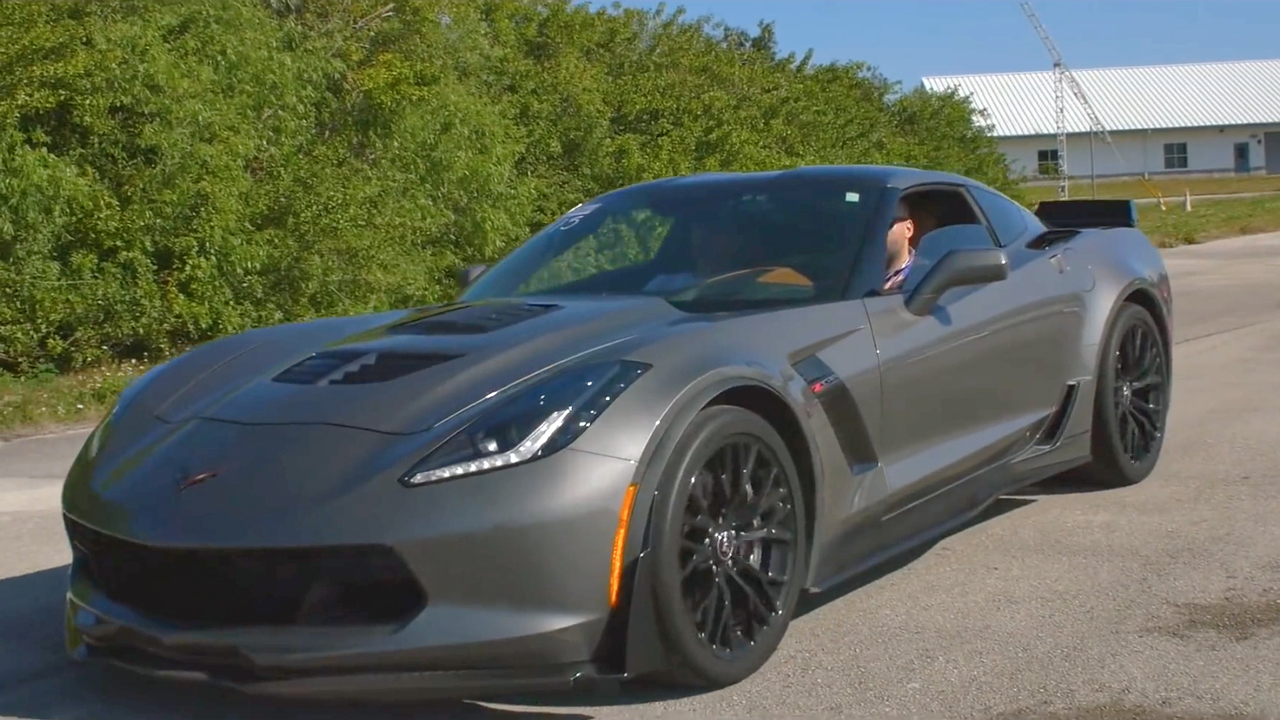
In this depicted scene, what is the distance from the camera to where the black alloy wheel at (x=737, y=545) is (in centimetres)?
390

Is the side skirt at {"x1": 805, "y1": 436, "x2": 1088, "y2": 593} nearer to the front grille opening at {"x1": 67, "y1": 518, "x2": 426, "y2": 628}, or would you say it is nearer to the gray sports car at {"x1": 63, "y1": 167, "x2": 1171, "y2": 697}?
the gray sports car at {"x1": 63, "y1": 167, "x2": 1171, "y2": 697}

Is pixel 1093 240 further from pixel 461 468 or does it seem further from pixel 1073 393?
pixel 461 468

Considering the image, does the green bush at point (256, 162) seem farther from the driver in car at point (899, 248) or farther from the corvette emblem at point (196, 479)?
the corvette emblem at point (196, 479)

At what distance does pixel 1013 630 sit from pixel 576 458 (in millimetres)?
1680

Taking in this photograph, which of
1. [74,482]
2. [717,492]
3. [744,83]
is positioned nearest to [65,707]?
[74,482]

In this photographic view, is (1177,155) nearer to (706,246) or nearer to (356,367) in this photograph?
(706,246)

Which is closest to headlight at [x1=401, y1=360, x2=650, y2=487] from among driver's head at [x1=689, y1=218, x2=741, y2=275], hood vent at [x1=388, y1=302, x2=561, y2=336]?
hood vent at [x1=388, y1=302, x2=561, y2=336]

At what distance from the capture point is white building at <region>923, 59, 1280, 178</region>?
7156 centimetres

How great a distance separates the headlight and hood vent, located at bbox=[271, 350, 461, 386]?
0.39 m

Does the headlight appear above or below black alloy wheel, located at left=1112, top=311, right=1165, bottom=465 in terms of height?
above

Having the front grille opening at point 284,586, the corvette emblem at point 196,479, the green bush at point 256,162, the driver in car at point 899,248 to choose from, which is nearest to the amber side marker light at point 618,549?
the front grille opening at point 284,586

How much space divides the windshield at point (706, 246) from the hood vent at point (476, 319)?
0.38 meters

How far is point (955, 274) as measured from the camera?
5.00m

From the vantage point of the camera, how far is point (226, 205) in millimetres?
11031
